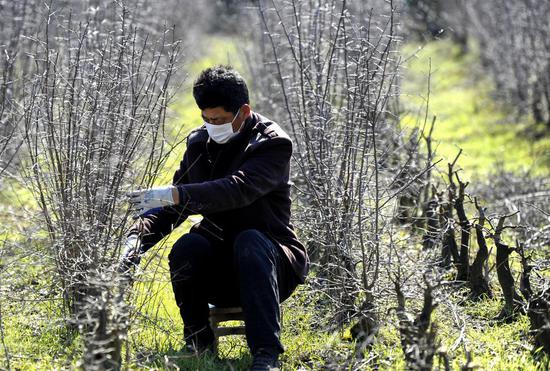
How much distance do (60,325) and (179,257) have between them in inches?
23.7

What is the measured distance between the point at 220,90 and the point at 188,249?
706 millimetres

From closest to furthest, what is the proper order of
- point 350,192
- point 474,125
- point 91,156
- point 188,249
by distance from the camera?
1. point 188,249
2. point 91,156
3. point 350,192
4. point 474,125

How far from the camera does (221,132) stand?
13.1 ft

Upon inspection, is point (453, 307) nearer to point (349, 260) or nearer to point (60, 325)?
point (349, 260)

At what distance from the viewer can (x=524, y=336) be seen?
4.23 meters

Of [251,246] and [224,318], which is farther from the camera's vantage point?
[224,318]

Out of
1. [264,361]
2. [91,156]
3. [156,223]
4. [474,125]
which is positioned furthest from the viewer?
[474,125]

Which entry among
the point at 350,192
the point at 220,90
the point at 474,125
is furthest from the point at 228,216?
the point at 474,125

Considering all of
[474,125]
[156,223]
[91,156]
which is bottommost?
[474,125]

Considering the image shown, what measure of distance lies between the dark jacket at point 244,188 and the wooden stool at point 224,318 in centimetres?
31

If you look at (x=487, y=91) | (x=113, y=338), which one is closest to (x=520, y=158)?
(x=487, y=91)

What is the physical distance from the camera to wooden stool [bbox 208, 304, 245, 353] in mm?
4008

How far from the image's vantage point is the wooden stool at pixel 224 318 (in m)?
4.01

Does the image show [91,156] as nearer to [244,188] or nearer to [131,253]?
[131,253]
